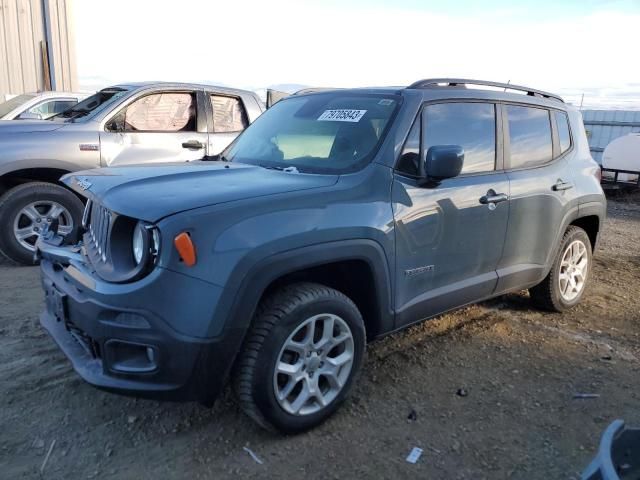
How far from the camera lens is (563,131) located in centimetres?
461

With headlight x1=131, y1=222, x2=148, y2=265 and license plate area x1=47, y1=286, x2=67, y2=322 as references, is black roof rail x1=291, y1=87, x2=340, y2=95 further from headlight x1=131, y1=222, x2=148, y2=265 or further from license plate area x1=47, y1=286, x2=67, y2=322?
license plate area x1=47, y1=286, x2=67, y2=322

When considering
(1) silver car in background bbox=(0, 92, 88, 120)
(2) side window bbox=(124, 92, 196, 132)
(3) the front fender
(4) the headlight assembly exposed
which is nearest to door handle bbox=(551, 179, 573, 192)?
(3) the front fender

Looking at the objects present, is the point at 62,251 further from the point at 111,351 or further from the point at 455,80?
the point at 455,80

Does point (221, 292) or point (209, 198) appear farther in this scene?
point (209, 198)

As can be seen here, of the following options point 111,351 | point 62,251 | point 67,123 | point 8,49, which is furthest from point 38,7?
point 111,351

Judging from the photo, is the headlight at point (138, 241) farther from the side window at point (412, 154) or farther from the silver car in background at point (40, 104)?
the silver car in background at point (40, 104)

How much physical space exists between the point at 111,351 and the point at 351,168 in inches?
62.8

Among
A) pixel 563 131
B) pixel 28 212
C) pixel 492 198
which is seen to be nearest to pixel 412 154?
pixel 492 198

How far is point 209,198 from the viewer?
2641 millimetres

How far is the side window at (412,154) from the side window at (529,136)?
1.01 metres

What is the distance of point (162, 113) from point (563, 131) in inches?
171

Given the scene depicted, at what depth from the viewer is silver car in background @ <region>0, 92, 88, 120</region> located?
784 centimetres

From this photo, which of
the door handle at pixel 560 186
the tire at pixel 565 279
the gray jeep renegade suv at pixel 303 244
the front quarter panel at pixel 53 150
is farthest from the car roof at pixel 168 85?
the tire at pixel 565 279

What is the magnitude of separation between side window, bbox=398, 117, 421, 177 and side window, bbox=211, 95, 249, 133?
3928 mm
